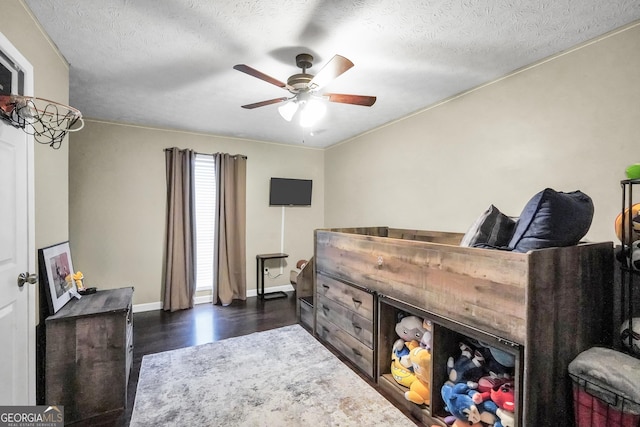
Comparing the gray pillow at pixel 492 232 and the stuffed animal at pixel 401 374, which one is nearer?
the gray pillow at pixel 492 232

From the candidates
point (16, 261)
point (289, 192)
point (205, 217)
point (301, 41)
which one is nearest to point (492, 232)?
point (301, 41)

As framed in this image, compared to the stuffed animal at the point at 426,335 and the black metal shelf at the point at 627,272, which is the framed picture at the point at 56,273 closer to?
the stuffed animal at the point at 426,335

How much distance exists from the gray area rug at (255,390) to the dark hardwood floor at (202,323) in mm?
204

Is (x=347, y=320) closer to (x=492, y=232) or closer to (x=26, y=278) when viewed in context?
(x=492, y=232)

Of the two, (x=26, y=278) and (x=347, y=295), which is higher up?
(x=26, y=278)

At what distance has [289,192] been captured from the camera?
486cm

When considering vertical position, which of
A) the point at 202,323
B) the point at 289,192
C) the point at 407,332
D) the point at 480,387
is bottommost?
the point at 202,323

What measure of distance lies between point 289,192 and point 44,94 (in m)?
3.28

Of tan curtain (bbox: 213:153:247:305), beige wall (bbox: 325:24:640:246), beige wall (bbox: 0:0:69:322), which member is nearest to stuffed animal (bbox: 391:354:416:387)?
beige wall (bbox: 325:24:640:246)

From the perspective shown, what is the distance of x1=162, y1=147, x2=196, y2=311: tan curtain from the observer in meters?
3.96

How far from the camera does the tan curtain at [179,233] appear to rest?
3.96m

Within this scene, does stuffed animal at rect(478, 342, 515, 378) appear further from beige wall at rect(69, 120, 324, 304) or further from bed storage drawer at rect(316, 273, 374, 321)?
beige wall at rect(69, 120, 324, 304)

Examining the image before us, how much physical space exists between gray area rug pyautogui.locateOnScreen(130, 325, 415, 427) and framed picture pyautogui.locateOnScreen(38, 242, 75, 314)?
0.88 metres

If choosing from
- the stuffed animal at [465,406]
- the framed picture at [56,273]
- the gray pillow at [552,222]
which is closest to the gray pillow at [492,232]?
the gray pillow at [552,222]
